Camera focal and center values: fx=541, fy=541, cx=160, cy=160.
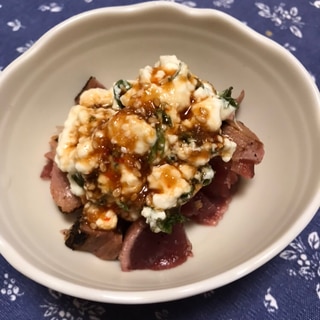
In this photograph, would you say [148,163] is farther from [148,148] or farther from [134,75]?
[134,75]

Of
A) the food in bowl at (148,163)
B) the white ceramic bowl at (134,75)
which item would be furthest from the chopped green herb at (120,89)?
the white ceramic bowl at (134,75)

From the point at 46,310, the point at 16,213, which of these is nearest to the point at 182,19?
the point at 16,213

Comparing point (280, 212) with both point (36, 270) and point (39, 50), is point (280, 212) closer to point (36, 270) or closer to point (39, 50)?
point (36, 270)

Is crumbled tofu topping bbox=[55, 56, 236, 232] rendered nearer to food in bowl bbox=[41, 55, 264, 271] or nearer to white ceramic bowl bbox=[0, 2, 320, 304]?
food in bowl bbox=[41, 55, 264, 271]

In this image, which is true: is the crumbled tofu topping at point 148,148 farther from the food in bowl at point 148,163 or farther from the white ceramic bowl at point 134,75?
the white ceramic bowl at point 134,75

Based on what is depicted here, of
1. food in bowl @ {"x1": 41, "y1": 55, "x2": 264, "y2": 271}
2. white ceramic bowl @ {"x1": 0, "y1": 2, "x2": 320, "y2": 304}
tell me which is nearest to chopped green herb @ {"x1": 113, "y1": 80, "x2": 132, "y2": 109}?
food in bowl @ {"x1": 41, "y1": 55, "x2": 264, "y2": 271}

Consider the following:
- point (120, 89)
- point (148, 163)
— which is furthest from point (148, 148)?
point (120, 89)
